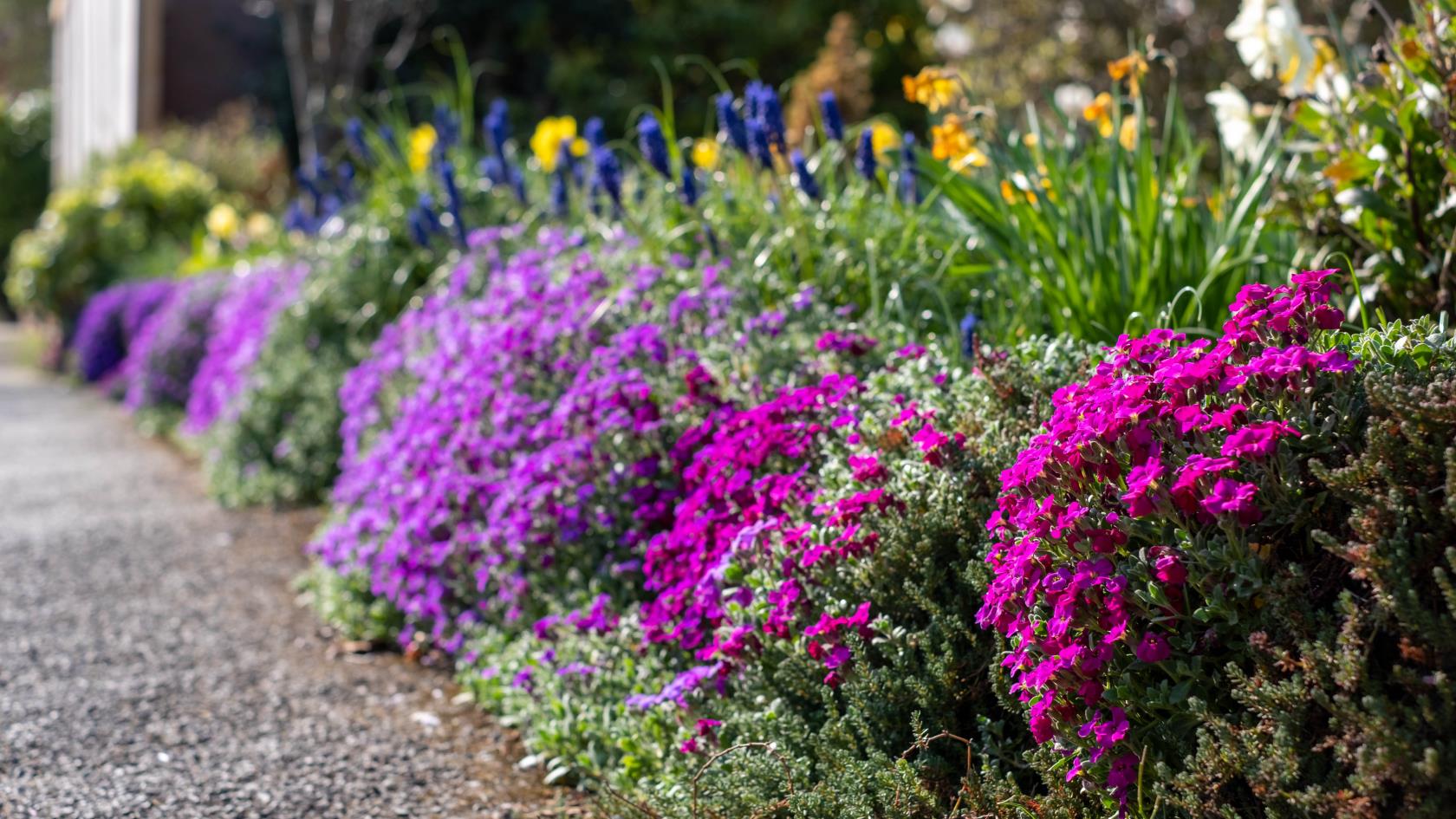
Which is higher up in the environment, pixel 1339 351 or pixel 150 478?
pixel 1339 351

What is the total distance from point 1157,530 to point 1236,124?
98.8 inches

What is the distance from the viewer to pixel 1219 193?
12.7 feet

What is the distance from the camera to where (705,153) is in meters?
5.52

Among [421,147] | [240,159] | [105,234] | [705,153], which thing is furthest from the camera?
[240,159]

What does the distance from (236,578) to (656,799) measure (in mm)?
2773

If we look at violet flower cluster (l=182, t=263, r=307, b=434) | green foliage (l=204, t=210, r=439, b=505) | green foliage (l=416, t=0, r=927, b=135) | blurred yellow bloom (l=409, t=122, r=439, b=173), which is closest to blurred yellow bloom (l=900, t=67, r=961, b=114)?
green foliage (l=204, t=210, r=439, b=505)

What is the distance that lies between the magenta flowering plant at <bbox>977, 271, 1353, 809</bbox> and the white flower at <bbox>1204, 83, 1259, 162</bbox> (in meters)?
2.00

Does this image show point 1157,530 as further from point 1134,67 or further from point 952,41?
point 952,41

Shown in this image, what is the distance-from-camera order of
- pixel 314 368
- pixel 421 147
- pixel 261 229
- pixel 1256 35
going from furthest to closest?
1. pixel 261 229
2. pixel 421 147
3. pixel 314 368
4. pixel 1256 35

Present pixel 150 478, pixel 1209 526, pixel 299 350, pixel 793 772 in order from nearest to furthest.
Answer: pixel 1209 526
pixel 793 772
pixel 299 350
pixel 150 478

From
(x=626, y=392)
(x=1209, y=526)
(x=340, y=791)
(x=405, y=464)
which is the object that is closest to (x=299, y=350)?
(x=405, y=464)

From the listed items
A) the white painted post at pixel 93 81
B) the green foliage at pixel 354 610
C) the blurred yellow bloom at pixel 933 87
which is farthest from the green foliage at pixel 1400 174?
the white painted post at pixel 93 81

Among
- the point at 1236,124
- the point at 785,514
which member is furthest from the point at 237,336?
the point at 1236,124

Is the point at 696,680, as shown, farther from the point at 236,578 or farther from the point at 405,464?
the point at 236,578
